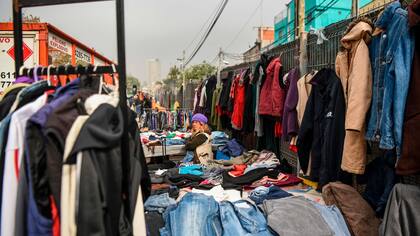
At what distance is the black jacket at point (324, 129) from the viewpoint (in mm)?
2887

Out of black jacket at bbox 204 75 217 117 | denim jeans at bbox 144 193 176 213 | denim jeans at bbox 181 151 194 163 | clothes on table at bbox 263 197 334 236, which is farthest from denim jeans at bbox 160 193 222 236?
black jacket at bbox 204 75 217 117

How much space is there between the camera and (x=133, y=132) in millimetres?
1605

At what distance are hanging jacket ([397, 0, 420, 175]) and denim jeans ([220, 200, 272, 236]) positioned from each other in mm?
1007

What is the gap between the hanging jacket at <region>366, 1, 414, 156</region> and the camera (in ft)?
7.29

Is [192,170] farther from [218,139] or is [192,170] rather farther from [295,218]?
[218,139]

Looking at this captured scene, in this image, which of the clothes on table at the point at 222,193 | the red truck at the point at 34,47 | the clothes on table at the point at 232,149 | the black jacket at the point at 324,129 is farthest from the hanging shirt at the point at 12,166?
the clothes on table at the point at 232,149

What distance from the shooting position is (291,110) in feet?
12.2

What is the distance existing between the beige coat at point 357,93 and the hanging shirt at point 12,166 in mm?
2239

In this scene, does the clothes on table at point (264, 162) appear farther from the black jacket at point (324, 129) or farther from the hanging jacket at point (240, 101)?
the hanging jacket at point (240, 101)

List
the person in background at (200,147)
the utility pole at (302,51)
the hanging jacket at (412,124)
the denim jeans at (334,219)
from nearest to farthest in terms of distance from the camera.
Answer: the hanging jacket at (412,124), the denim jeans at (334,219), the utility pole at (302,51), the person in background at (200,147)

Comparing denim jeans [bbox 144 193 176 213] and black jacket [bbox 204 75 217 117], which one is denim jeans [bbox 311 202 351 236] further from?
black jacket [bbox 204 75 217 117]

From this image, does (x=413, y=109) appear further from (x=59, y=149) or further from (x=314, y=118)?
(x=59, y=149)

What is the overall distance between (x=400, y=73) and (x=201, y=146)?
10.4 ft

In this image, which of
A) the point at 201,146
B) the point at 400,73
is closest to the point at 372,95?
the point at 400,73
